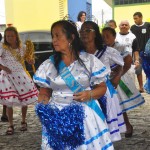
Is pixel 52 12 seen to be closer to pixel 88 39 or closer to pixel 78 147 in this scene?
pixel 88 39

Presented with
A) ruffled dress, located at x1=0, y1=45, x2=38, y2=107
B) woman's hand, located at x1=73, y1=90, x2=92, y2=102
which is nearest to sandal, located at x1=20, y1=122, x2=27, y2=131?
ruffled dress, located at x1=0, y1=45, x2=38, y2=107

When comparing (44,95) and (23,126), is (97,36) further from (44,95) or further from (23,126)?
(23,126)

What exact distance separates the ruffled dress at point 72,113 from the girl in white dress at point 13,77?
291cm

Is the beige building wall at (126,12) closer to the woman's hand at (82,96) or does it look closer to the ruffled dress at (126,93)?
the ruffled dress at (126,93)

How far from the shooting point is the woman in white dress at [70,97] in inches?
110

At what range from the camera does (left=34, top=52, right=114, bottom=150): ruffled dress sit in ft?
9.17

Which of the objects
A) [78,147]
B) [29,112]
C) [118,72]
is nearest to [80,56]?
[78,147]

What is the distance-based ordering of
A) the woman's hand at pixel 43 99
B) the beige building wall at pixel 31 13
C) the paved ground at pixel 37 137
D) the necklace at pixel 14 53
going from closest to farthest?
the woman's hand at pixel 43 99 < the paved ground at pixel 37 137 < the necklace at pixel 14 53 < the beige building wall at pixel 31 13

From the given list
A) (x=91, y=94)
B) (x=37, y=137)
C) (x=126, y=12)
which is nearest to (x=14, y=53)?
(x=37, y=137)

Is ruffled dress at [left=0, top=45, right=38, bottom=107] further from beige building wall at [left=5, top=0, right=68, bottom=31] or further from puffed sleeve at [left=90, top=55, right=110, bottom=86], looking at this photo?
beige building wall at [left=5, top=0, right=68, bottom=31]

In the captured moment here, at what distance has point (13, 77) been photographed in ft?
19.1

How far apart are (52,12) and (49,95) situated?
47.5 feet

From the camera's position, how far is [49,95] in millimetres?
2994

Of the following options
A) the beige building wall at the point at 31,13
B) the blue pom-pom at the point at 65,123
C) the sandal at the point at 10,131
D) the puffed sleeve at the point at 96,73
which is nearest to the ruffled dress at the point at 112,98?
the puffed sleeve at the point at 96,73
